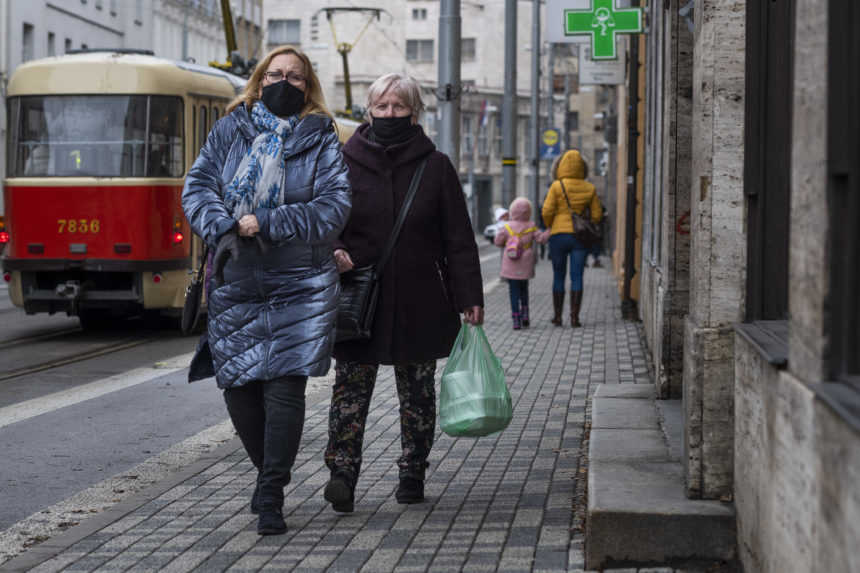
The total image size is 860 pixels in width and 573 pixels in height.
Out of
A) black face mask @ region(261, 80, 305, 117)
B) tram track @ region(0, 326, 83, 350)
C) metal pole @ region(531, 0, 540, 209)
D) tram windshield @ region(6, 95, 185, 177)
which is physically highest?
metal pole @ region(531, 0, 540, 209)

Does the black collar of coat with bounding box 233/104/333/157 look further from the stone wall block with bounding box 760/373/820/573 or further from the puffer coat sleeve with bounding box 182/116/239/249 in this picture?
the stone wall block with bounding box 760/373/820/573

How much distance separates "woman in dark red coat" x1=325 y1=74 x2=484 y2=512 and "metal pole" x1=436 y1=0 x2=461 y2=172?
37.1ft

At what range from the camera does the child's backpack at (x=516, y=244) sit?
16.1m

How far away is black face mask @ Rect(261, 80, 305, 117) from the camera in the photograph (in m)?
5.87

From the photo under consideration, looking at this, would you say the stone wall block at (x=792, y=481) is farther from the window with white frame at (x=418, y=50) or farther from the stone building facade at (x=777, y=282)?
the window with white frame at (x=418, y=50)

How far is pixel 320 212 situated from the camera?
18.9ft

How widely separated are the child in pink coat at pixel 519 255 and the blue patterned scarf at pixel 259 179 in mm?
10259

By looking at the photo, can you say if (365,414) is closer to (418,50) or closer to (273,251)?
(273,251)

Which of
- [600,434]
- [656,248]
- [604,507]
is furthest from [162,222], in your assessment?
[604,507]

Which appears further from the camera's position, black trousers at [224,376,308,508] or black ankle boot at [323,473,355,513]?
black ankle boot at [323,473,355,513]

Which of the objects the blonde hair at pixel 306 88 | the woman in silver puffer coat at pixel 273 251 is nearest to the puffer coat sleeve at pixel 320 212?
the woman in silver puffer coat at pixel 273 251

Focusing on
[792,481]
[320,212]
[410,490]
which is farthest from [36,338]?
[792,481]

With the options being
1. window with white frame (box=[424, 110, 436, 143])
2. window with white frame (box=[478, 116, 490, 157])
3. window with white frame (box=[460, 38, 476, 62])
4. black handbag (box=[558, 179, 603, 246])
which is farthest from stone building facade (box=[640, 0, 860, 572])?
window with white frame (box=[460, 38, 476, 62])

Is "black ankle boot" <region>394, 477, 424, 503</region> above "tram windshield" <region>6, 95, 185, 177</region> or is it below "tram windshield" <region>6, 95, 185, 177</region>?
below
